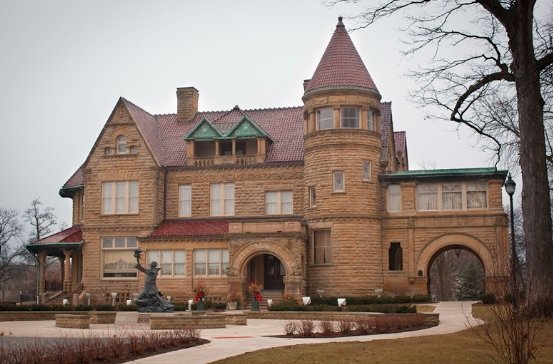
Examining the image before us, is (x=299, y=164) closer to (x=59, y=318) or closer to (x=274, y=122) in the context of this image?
(x=274, y=122)

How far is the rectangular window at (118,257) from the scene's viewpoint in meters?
50.5

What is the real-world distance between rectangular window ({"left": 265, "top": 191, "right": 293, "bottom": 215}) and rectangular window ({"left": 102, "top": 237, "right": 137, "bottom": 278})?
8854mm

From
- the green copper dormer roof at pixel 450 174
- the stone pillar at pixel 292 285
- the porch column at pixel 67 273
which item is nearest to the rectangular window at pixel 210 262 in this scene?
the stone pillar at pixel 292 285

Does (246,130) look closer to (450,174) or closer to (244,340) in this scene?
(450,174)

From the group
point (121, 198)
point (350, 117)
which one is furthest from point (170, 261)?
point (350, 117)

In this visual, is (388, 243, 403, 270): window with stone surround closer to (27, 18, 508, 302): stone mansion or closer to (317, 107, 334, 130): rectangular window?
(27, 18, 508, 302): stone mansion

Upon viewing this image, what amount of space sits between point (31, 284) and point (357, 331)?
352ft

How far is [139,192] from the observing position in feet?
167

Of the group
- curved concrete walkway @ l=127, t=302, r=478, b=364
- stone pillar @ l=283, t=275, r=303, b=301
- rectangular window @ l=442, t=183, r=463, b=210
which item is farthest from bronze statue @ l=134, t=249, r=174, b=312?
rectangular window @ l=442, t=183, r=463, b=210

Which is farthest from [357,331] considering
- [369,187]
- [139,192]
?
[139,192]

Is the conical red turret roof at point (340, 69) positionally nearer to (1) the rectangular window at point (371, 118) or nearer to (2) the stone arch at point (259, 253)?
(1) the rectangular window at point (371, 118)

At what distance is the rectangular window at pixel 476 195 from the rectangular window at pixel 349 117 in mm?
7484

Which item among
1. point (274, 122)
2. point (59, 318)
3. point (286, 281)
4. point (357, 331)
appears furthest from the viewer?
point (274, 122)

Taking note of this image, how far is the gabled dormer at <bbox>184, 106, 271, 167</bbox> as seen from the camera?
166ft
